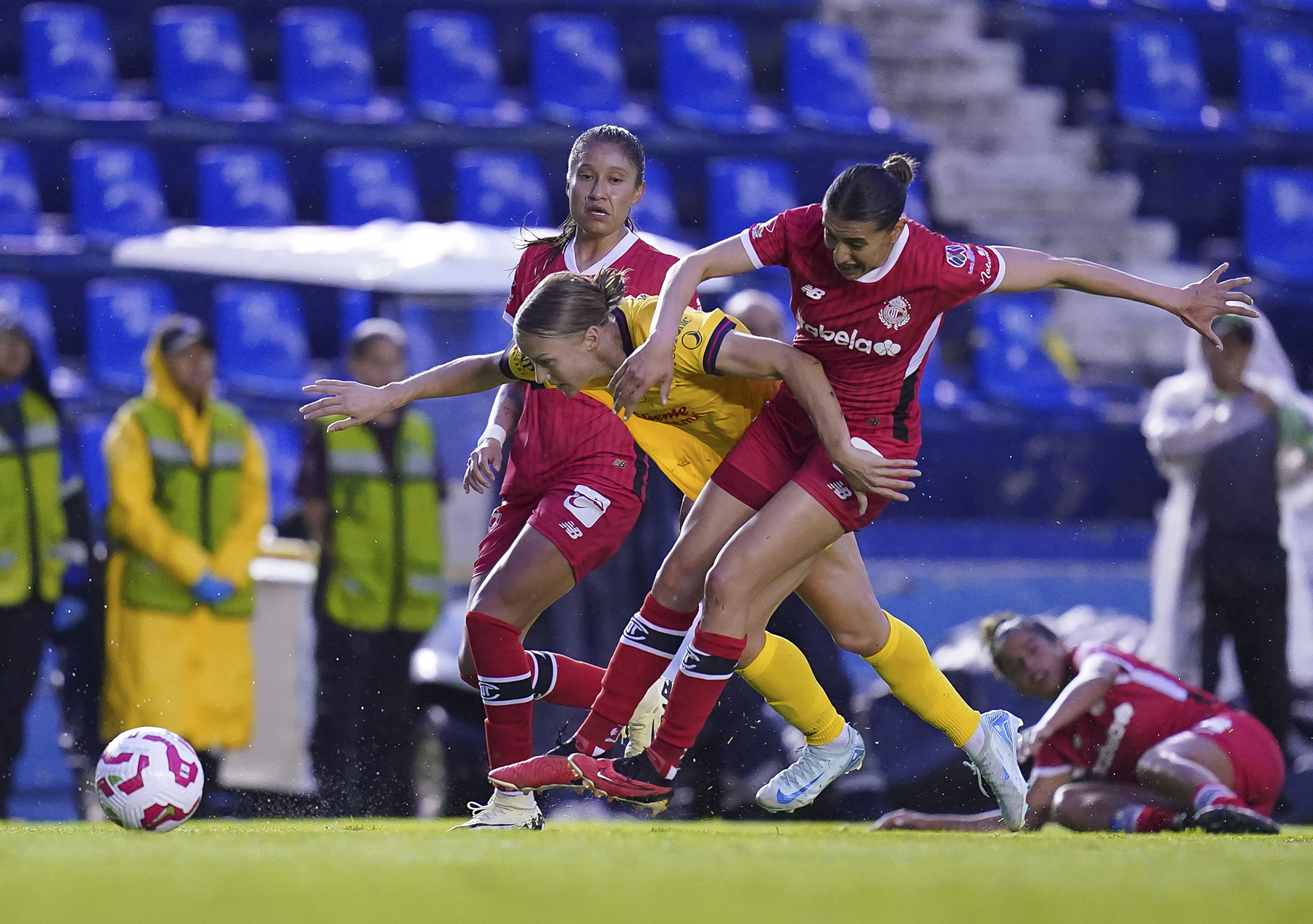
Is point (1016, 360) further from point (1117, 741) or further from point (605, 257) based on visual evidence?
point (605, 257)

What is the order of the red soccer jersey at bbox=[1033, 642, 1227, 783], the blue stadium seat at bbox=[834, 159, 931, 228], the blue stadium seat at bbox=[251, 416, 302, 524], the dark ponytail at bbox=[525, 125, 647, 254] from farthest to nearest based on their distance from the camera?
1. the blue stadium seat at bbox=[834, 159, 931, 228]
2. the blue stadium seat at bbox=[251, 416, 302, 524]
3. the red soccer jersey at bbox=[1033, 642, 1227, 783]
4. the dark ponytail at bbox=[525, 125, 647, 254]

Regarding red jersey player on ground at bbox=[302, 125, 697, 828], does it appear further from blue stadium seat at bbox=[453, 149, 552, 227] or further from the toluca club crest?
blue stadium seat at bbox=[453, 149, 552, 227]

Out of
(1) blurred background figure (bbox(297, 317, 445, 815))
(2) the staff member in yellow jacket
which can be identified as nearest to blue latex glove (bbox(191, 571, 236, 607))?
(2) the staff member in yellow jacket

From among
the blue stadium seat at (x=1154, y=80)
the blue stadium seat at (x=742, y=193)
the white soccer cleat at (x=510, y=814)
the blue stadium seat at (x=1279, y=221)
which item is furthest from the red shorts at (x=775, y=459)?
the blue stadium seat at (x=1154, y=80)

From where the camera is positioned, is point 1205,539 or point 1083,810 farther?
point 1205,539

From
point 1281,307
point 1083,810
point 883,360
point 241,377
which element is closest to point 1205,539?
point 1083,810

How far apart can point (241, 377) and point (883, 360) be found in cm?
562

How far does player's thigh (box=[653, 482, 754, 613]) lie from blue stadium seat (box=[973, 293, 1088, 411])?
5891mm

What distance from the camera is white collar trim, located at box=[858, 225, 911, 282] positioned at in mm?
4430

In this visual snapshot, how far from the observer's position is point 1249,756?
5852 millimetres

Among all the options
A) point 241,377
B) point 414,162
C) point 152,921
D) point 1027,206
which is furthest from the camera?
point 1027,206

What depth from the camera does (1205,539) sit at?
7152 mm

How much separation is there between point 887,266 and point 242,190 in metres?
6.63

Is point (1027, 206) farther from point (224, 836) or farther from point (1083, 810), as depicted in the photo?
point (224, 836)
